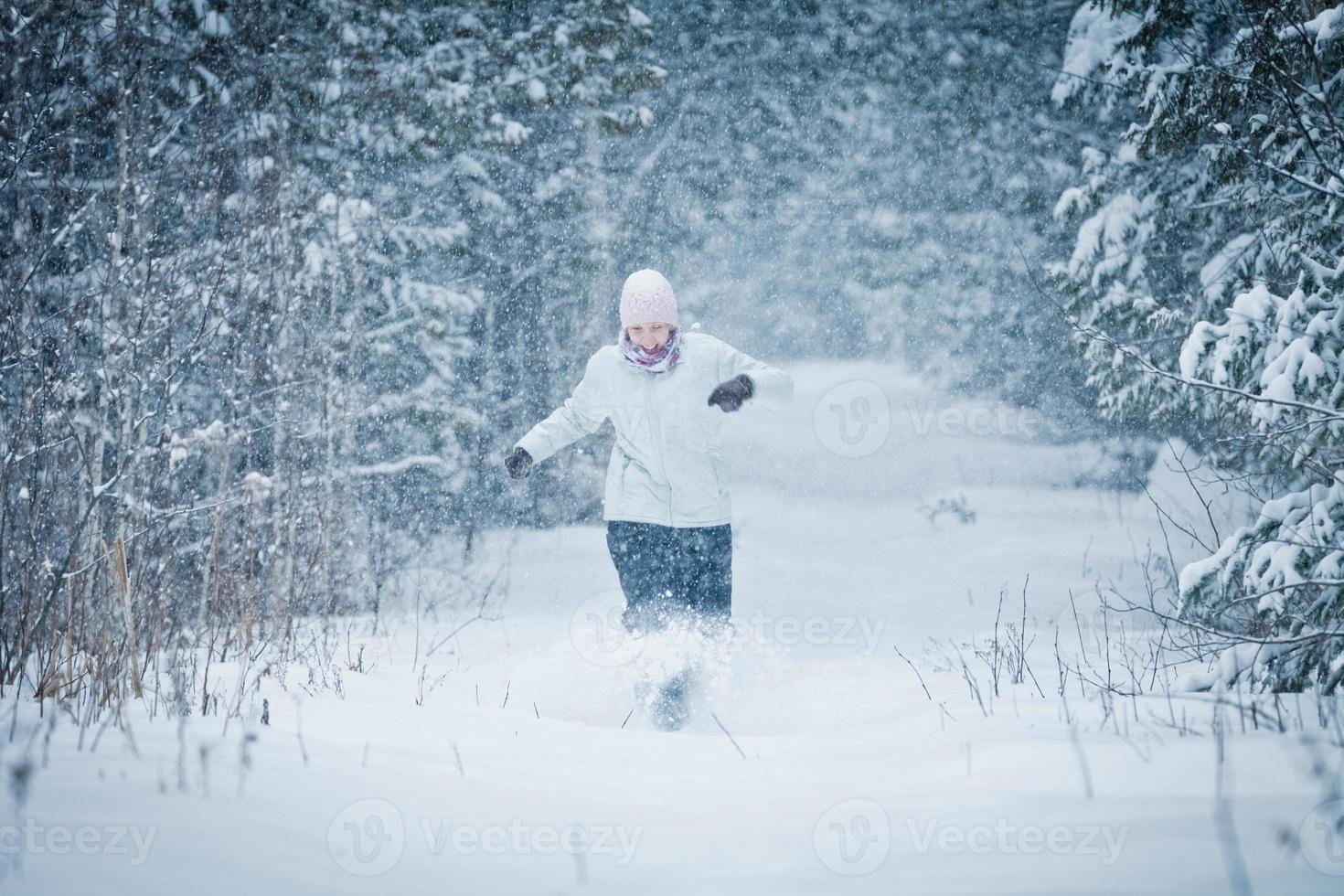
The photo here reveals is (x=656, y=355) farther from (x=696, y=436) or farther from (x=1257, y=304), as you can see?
(x=1257, y=304)

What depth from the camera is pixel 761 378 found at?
4.45m

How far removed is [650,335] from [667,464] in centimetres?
69

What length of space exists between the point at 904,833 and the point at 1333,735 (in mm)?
1455

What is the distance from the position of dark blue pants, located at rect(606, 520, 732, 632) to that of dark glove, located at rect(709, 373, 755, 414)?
26.9 inches

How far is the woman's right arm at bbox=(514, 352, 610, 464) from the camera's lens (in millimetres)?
4785

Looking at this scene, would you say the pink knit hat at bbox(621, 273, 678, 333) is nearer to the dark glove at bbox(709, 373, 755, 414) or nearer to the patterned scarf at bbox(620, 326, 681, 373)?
the patterned scarf at bbox(620, 326, 681, 373)

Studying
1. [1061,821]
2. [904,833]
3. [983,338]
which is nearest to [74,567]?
[904,833]

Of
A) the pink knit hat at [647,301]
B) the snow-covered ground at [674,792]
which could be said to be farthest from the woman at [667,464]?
the snow-covered ground at [674,792]

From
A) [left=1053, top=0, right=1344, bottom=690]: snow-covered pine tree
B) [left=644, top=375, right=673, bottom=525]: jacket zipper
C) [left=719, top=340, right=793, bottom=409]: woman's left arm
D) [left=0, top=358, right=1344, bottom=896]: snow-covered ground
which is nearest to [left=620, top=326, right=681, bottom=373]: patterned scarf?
[left=644, top=375, right=673, bottom=525]: jacket zipper

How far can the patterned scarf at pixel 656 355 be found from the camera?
4.48 metres

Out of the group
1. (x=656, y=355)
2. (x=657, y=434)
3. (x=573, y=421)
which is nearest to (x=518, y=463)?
(x=573, y=421)

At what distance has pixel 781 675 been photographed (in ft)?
15.6

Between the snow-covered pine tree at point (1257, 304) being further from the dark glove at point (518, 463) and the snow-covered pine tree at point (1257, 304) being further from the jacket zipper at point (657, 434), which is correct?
the dark glove at point (518, 463)

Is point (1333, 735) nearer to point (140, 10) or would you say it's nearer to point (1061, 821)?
point (1061, 821)
